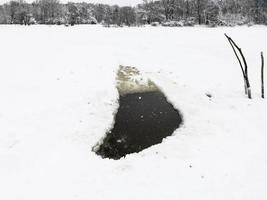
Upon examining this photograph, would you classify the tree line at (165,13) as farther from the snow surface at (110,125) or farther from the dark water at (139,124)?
the dark water at (139,124)

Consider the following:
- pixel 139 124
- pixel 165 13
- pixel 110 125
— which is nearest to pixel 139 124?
pixel 139 124

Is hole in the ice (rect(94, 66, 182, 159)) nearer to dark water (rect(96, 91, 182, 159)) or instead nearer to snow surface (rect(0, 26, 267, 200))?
dark water (rect(96, 91, 182, 159))

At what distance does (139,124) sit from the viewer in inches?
684

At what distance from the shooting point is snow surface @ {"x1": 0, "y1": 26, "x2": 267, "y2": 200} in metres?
11.8

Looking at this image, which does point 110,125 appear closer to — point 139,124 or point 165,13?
point 139,124

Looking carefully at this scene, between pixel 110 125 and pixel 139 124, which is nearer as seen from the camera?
pixel 110 125

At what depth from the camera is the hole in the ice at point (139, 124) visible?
586 inches

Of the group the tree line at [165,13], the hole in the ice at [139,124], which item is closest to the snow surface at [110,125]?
the hole in the ice at [139,124]

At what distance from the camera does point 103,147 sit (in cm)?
1476

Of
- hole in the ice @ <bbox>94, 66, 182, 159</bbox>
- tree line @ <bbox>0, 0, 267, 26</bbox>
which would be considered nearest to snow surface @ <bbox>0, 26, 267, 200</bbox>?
hole in the ice @ <bbox>94, 66, 182, 159</bbox>

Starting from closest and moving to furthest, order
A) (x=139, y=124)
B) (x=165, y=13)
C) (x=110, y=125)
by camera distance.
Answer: (x=110, y=125)
(x=139, y=124)
(x=165, y=13)

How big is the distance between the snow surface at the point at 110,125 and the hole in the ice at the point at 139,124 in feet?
1.81

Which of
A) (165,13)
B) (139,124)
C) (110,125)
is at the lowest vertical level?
(139,124)

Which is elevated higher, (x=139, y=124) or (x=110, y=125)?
(x=110, y=125)
